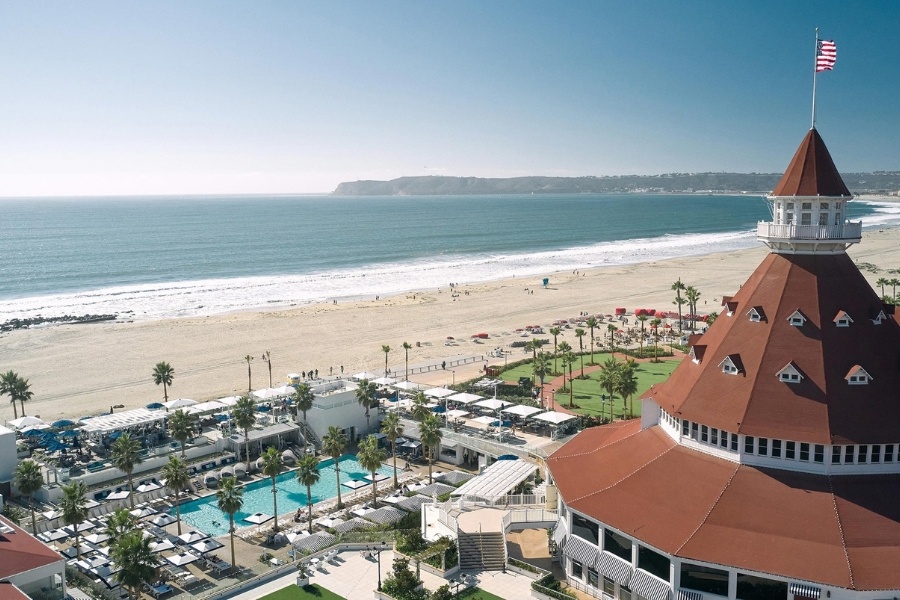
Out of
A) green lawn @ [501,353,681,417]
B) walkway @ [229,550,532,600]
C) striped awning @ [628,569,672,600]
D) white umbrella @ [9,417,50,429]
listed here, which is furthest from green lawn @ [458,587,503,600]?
white umbrella @ [9,417,50,429]

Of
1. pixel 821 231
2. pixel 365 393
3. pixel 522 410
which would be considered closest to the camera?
pixel 821 231

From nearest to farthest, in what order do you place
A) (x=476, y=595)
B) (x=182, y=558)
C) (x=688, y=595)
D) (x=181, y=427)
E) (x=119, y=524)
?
(x=688, y=595) < (x=476, y=595) < (x=119, y=524) < (x=182, y=558) < (x=181, y=427)

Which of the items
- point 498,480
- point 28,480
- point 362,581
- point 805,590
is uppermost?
point 805,590

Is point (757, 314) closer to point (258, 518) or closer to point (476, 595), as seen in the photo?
point (476, 595)

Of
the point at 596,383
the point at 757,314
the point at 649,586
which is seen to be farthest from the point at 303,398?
the point at 757,314

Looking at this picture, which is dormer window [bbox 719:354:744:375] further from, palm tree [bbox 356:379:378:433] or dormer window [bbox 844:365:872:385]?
palm tree [bbox 356:379:378:433]

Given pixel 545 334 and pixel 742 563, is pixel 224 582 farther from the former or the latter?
pixel 545 334

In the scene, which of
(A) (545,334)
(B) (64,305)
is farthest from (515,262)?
(B) (64,305)
